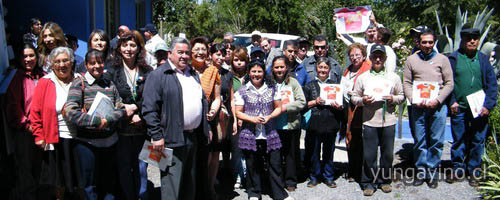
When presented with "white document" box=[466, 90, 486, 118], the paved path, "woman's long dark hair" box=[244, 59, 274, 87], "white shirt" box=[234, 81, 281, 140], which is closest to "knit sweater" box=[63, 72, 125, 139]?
"white shirt" box=[234, 81, 281, 140]

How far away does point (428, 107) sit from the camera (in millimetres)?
5391

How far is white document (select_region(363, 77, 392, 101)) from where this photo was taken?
205 inches

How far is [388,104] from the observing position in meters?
5.30

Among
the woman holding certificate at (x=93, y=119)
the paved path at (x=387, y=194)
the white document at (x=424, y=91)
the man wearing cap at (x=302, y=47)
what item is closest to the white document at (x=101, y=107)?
the woman holding certificate at (x=93, y=119)

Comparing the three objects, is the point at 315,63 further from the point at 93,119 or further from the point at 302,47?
the point at 93,119

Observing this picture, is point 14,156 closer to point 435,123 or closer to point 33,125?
point 33,125

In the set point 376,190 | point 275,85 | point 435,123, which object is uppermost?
point 275,85

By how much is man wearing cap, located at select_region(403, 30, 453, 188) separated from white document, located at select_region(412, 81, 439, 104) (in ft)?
0.04

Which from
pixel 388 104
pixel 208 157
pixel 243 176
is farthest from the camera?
pixel 243 176

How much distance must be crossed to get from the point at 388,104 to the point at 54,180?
12.4 ft

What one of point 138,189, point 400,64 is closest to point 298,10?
point 400,64

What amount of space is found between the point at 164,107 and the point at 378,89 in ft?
8.58

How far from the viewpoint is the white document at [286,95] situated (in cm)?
523

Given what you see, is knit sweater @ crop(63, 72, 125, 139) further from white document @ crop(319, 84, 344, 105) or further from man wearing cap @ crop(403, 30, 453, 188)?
man wearing cap @ crop(403, 30, 453, 188)
